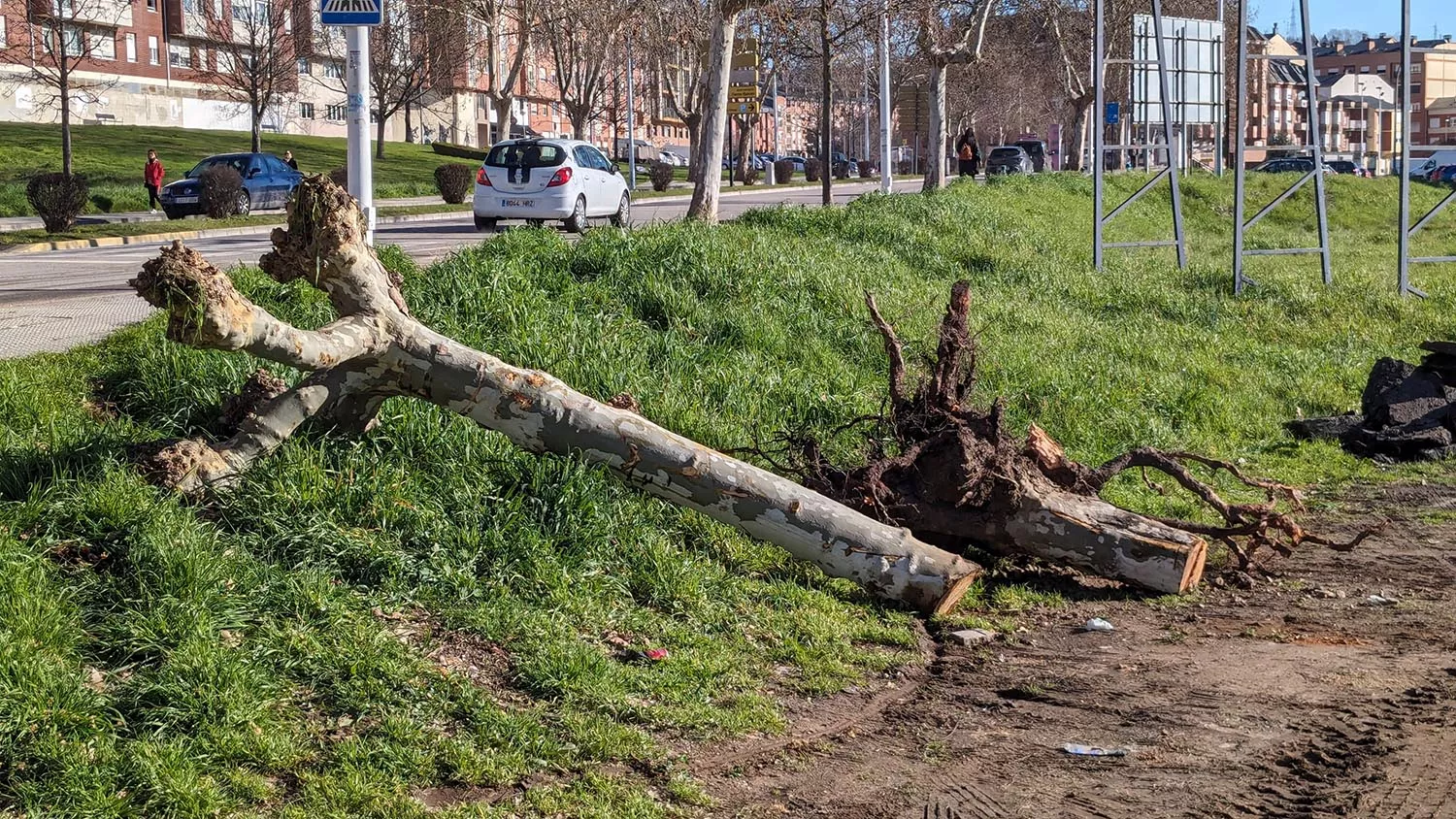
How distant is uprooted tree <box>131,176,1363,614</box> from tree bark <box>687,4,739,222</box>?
11848 millimetres

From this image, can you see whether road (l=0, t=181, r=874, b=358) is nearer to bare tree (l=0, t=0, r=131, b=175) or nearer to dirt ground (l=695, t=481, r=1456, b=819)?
dirt ground (l=695, t=481, r=1456, b=819)

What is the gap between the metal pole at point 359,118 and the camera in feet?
38.4

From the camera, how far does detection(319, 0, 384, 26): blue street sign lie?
11180mm

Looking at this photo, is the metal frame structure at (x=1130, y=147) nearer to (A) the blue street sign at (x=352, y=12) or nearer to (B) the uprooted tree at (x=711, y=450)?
(A) the blue street sign at (x=352, y=12)

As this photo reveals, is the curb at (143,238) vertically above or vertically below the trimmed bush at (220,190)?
below

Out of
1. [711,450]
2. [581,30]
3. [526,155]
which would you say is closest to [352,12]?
[711,450]

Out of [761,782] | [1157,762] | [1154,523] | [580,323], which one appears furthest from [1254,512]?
[580,323]

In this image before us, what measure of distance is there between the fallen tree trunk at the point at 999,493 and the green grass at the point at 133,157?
1127 inches

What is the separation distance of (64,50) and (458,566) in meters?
35.1

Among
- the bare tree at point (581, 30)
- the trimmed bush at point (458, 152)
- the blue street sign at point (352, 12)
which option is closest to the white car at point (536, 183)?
the blue street sign at point (352, 12)

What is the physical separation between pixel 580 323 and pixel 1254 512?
3989mm

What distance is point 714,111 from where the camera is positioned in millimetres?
18531

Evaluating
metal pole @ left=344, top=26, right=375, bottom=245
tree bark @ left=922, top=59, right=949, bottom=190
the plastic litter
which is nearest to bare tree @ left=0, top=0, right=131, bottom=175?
tree bark @ left=922, top=59, right=949, bottom=190

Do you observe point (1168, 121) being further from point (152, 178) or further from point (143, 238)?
point (152, 178)
